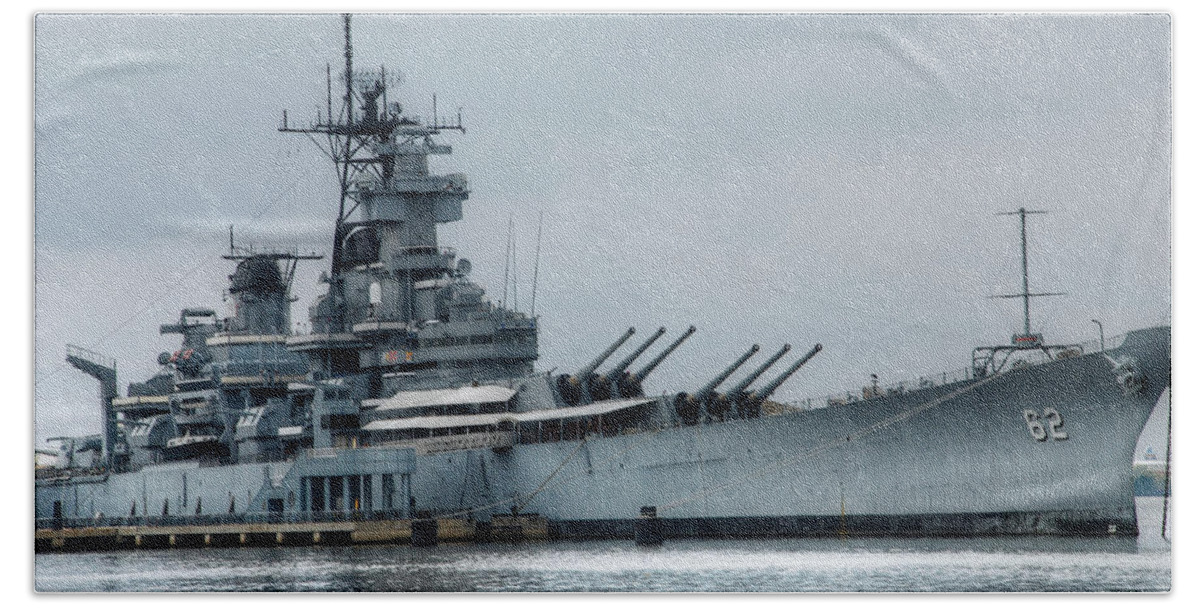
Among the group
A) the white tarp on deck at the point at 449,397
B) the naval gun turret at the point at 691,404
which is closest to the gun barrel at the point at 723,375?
the naval gun turret at the point at 691,404

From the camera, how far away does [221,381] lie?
4225 centimetres

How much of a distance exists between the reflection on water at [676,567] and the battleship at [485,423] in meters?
1.21

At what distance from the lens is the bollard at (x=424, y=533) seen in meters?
34.6

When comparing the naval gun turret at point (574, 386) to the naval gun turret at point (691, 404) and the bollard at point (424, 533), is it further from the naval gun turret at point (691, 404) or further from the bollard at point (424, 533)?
the bollard at point (424, 533)

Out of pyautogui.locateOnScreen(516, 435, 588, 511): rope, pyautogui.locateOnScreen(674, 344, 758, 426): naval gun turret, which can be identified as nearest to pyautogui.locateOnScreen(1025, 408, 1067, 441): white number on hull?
pyautogui.locateOnScreen(674, 344, 758, 426): naval gun turret

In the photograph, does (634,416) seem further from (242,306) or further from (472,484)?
(242,306)

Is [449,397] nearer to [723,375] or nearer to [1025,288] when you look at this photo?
[723,375]

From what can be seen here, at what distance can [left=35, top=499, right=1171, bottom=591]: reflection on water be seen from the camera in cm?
2533

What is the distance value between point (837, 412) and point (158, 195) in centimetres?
1199

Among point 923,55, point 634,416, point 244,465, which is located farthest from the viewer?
point 244,465

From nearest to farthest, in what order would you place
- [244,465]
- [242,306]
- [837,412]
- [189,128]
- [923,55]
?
1. [923,55]
2. [189,128]
3. [837,412]
4. [244,465]
5. [242,306]

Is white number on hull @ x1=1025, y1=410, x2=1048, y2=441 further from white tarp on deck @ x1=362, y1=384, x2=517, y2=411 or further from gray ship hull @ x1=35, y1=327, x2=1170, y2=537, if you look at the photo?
white tarp on deck @ x1=362, y1=384, x2=517, y2=411

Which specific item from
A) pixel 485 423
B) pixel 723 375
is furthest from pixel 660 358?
pixel 485 423

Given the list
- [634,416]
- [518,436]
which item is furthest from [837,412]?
[518,436]
